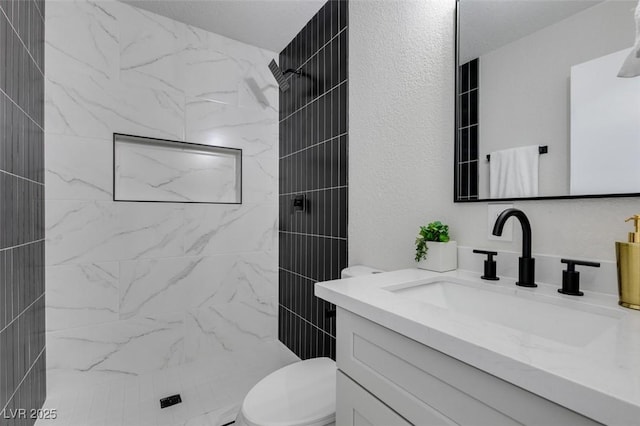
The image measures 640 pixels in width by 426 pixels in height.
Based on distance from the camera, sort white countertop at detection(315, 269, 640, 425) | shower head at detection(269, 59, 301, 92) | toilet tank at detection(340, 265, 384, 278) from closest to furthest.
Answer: white countertop at detection(315, 269, 640, 425)
toilet tank at detection(340, 265, 384, 278)
shower head at detection(269, 59, 301, 92)

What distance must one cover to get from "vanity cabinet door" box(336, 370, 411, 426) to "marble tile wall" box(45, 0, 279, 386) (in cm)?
160

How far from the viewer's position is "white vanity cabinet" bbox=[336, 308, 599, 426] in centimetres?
45

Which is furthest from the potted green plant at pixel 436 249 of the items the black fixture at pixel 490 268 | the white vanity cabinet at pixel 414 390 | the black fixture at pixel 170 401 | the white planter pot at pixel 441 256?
the black fixture at pixel 170 401

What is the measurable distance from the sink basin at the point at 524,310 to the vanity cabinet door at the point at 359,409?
283mm

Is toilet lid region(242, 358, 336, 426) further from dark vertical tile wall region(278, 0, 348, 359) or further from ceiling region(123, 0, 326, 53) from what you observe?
ceiling region(123, 0, 326, 53)

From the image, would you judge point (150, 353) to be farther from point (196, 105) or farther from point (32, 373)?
point (196, 105)

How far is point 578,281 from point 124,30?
2558 mm

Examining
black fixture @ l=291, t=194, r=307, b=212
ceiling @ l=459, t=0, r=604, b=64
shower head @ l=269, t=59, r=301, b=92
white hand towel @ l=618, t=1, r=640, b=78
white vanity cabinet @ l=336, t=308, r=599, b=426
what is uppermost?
shower head @ l=269, t=59, r=301, b=92

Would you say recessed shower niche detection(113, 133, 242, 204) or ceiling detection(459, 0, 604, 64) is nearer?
ceiling detection(459, 0, 604, 64)

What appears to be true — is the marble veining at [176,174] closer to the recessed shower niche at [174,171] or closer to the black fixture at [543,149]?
the recessed shower niche at [174,171]

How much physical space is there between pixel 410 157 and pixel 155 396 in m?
1.96

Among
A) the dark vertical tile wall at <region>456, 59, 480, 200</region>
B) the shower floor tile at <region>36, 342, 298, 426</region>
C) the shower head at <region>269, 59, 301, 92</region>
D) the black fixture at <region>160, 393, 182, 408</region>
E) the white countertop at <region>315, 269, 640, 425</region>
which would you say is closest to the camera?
the white countertop at <region>315, 269, 640, 425</region>

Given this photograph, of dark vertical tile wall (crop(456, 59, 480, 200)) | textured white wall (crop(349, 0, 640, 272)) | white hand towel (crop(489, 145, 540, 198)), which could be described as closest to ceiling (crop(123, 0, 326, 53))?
textured white wall (crop(349, 0, 640, 272))

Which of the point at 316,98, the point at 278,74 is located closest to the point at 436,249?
the point at 316,98
